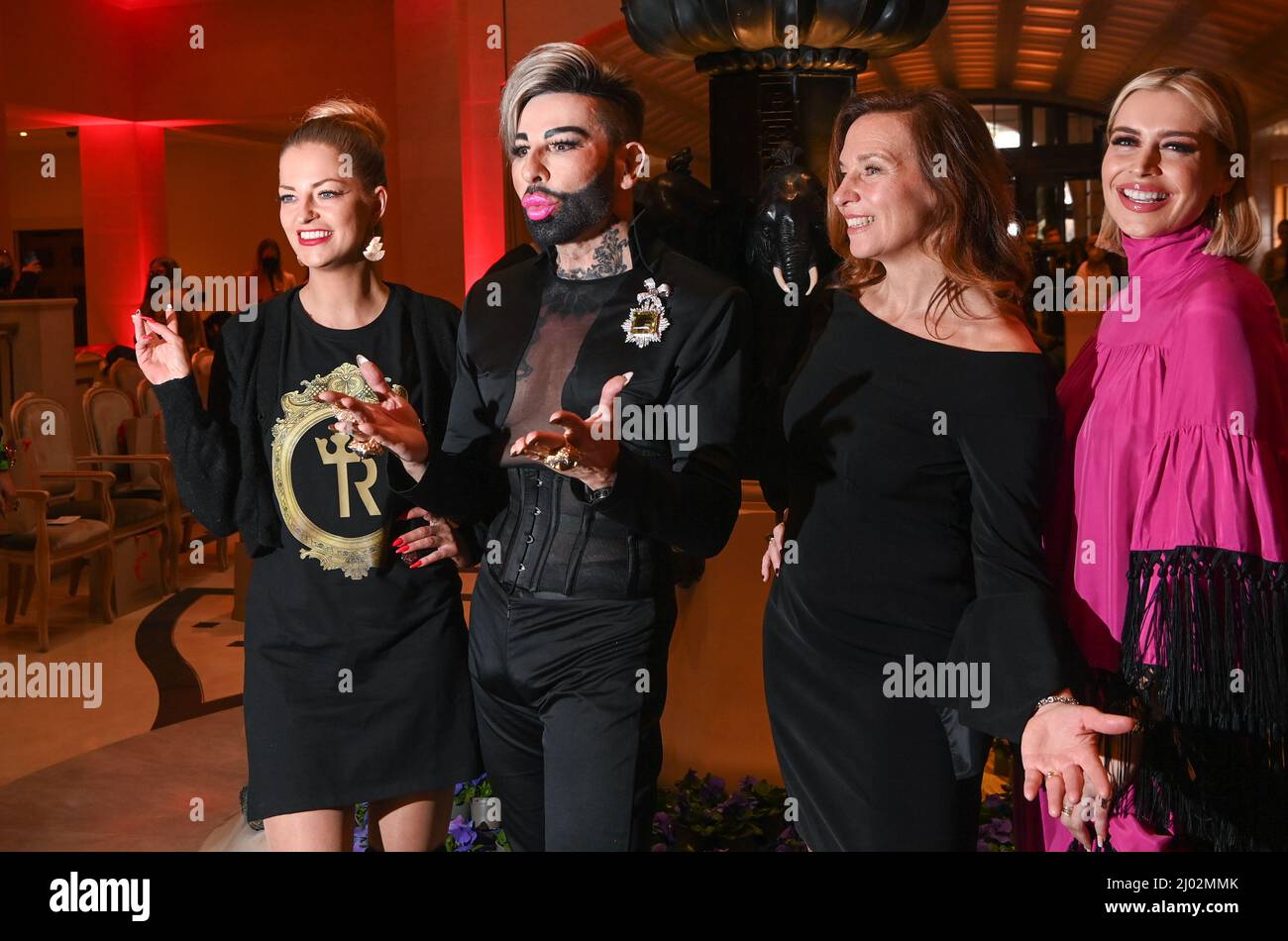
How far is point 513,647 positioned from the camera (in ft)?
6.70

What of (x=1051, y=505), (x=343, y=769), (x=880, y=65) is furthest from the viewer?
(x=880, y=65)

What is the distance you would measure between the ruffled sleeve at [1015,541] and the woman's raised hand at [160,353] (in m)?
1.23

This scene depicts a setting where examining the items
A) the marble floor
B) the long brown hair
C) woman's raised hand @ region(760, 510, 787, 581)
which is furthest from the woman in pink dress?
the marble floor

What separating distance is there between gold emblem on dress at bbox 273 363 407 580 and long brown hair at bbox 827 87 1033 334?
35.7 inches

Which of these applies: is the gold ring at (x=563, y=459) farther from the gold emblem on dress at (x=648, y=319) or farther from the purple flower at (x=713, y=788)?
the purple flower at (x=713, y=788)

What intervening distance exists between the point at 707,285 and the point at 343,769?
3.34ft

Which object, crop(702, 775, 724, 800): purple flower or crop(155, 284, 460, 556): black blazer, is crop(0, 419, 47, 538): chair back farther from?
crop(155, 284, 460, 556): black blazer

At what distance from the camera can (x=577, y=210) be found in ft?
6.61

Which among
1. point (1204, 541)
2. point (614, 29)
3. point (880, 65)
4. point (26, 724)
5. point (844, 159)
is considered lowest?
point (26, 724)

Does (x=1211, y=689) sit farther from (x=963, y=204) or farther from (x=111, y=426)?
(x=111, y=426)

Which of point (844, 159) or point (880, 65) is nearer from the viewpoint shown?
point (844, 159)


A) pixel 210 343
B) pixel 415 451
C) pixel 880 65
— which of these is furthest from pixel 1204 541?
pixel 880 65

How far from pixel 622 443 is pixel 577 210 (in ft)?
1.18

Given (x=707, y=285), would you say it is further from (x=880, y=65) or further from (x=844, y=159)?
(x=880, y=65)
